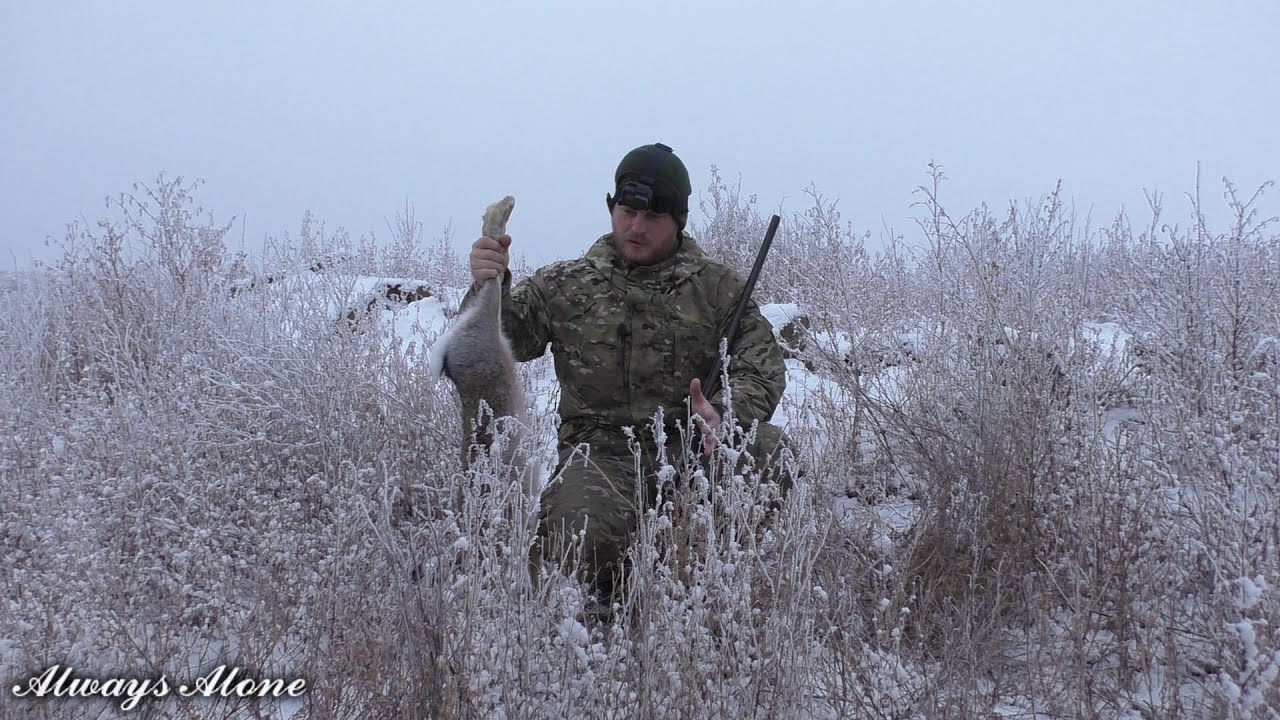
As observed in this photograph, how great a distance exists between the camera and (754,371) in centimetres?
296

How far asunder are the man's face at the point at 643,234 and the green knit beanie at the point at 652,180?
46 millimetres

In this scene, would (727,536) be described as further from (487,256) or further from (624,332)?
(624,332)

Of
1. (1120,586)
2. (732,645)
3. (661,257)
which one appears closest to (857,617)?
(732,645)

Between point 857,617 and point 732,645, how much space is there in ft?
1.69

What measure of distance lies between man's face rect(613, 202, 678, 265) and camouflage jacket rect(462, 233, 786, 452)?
0.15 ft

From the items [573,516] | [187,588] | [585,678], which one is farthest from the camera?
[573,516]

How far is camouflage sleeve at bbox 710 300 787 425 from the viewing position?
8.99ft

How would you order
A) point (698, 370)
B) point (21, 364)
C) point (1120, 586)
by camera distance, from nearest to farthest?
point (1120, 586) < point (698, 370) < point (21, 364)

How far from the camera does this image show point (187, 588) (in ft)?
6.93

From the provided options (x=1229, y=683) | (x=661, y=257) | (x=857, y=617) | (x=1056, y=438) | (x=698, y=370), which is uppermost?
(x=661, y=257)

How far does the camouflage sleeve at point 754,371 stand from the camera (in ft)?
8.99

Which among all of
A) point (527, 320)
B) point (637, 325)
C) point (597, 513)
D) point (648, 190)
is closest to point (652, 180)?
point (648, 190)

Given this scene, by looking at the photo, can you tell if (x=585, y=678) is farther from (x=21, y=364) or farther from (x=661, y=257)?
(x=21, y=364)

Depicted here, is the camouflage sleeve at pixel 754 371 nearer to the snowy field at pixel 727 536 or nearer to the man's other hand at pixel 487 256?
the snowy field at pixel 727 536
